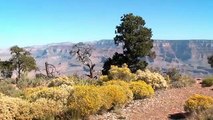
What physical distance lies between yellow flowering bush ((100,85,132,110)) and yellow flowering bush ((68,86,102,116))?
101 cm

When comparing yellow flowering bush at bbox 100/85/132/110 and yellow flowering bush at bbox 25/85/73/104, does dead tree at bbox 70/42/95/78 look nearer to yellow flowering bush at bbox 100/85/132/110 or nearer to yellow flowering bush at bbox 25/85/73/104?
yellow flowering bush at bbox 100/85/132/110

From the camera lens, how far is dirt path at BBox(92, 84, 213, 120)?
1828 centimetres

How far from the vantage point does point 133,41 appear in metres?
40.9

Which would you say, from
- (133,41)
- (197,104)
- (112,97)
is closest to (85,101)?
(112,97)

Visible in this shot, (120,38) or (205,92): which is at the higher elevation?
(120,38)

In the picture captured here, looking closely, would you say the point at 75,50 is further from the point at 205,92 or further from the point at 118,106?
the point at 118,106

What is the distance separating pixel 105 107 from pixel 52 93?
272 cm

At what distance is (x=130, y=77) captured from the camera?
97.1 ft

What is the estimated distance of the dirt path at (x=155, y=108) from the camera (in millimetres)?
18281

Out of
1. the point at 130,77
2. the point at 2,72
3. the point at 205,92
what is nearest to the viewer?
the point at 205,92

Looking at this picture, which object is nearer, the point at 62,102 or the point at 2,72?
the point at 62,102

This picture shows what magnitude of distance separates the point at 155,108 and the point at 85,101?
5.09m

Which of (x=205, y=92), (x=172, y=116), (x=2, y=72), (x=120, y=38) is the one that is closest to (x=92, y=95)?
(x=172, y=116)

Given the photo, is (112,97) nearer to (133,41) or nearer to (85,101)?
(85,101)
